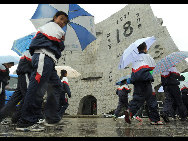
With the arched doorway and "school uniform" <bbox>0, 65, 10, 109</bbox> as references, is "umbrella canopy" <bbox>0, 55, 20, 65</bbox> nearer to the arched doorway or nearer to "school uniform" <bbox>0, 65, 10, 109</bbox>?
"school uniform" <bbox>0, 65, 10, 109</bbox>

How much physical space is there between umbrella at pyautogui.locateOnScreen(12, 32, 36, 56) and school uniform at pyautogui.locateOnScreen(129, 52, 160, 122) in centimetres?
245

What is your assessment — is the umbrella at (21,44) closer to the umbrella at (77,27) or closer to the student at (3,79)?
the student at (3,79)

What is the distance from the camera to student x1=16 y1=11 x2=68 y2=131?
214cm

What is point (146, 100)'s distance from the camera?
340 centimetres

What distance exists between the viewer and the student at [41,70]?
2137 millimetres

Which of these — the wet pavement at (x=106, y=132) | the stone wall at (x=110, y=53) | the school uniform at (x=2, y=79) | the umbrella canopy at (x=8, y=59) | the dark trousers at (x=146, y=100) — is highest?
the stone wall at (x=110, y=53)

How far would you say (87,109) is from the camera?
1750cm

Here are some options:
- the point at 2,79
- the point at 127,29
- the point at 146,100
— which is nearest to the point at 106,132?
the point at 146,100

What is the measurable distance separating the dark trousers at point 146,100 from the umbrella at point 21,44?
102 inches

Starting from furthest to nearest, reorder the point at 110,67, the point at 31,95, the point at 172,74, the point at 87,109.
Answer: the point at 87,109 < the point at 110,67 < the point at 172,74 < the point at 31,95

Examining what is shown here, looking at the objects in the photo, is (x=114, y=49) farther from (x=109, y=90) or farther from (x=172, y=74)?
(x=172, y=74)

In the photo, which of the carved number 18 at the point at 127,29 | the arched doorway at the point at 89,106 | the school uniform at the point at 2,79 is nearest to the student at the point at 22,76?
the school uniform at the point at 2,79

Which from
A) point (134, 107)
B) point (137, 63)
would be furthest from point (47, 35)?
point (134, 107)

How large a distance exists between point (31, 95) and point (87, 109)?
15.8 meters
